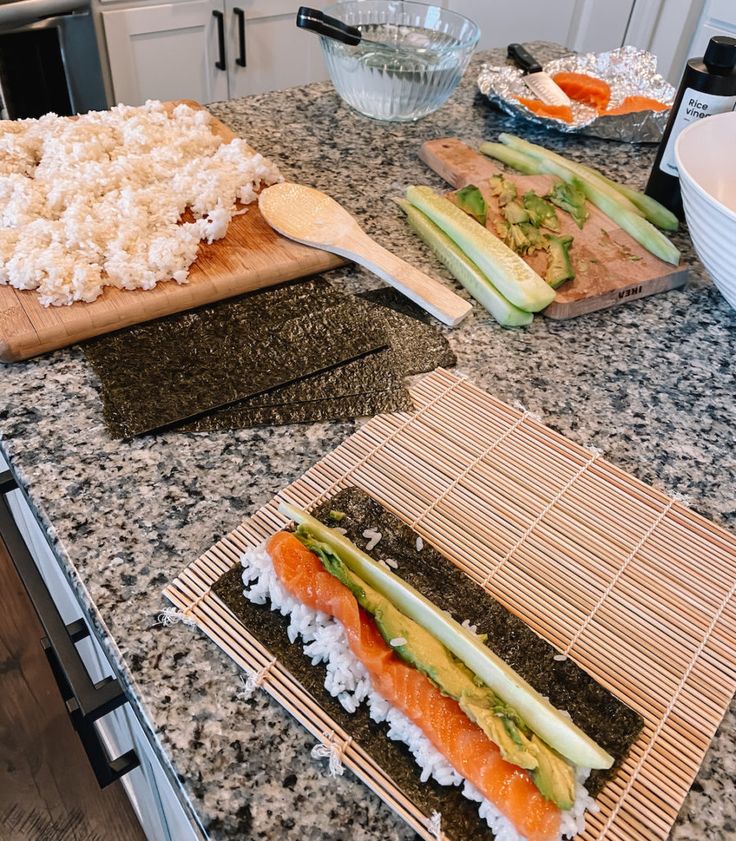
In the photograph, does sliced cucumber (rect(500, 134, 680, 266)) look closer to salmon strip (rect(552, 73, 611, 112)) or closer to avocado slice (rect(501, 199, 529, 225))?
avocado slice (rect(501, 199, 529, 225))

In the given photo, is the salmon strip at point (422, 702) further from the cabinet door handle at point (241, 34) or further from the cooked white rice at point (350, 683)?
the cabinet door handle at point (241, 34)

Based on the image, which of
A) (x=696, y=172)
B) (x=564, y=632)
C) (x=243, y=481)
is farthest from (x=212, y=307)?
(x=696, y=172)

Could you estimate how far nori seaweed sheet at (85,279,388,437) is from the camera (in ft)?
2.55

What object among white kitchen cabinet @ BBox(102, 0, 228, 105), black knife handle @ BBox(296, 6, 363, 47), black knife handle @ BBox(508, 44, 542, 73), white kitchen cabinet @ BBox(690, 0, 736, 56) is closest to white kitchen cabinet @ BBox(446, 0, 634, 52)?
white kitchen cabinet @ BBox(690, 0, 736, 56)

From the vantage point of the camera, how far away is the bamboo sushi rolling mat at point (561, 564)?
52 cm

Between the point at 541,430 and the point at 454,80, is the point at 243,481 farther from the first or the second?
the point at 454,80

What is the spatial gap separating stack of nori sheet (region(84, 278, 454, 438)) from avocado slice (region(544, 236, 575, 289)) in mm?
189

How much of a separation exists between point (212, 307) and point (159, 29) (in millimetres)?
1663

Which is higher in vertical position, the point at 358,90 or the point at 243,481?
the point at 358,90

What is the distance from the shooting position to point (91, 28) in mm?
1970

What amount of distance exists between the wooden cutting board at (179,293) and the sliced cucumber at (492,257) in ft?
0.57

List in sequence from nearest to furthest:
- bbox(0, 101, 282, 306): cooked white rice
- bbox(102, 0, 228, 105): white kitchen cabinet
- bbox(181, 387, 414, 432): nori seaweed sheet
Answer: bbox(181, 387, 414, 432): nori seaweed sheet → bbox(0, 101, 282, 306): cooked white rice → bbox(102, 0, 228, 105): white kitchen cabinet

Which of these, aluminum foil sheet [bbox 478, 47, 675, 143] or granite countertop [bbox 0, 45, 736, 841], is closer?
granite countertop [bbox 0, 45, 736, 841]

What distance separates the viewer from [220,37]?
2.26m
